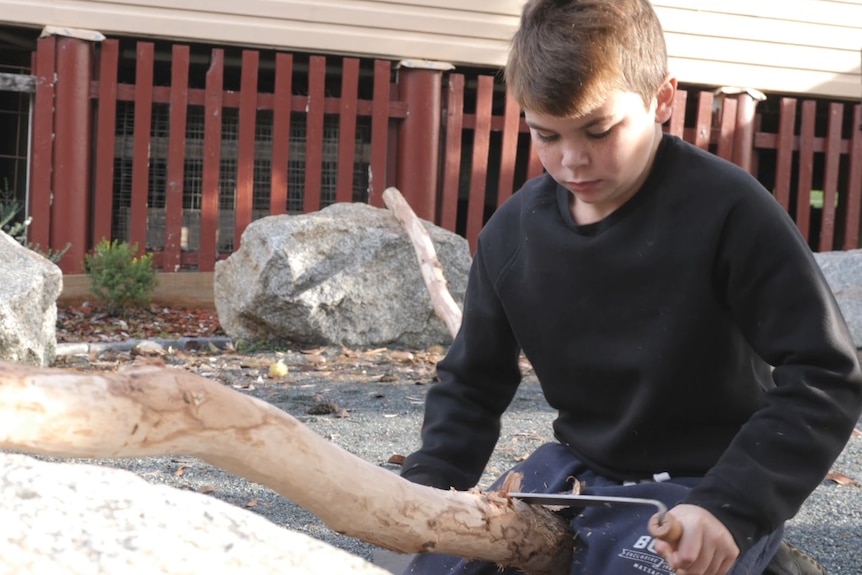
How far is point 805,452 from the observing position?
195 centimetres

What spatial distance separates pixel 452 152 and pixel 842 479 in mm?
5905

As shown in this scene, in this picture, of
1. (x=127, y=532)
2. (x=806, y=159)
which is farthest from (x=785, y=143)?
(x=127, y=532)

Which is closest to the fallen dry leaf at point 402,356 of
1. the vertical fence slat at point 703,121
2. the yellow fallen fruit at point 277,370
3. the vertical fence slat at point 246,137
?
the yellow fallen fruit at point 277,370

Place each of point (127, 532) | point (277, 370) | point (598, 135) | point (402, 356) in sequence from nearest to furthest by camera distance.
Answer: point (127, 532) < point (598, 135) < point (277, 370) < point (402, 356)

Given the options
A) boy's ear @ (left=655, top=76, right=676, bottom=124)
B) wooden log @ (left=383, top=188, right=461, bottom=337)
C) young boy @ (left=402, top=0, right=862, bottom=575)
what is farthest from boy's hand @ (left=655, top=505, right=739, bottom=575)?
wooden log @ (left=383, top=188, right=461, bottom=337)

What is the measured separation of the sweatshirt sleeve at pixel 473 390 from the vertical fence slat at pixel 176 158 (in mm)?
6469

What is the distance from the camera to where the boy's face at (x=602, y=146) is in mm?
2088

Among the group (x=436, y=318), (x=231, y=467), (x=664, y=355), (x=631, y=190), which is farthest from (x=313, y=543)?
(x=436, y=318)

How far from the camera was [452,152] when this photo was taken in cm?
932

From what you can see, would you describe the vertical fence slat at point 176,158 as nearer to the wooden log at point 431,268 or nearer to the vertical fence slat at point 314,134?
the vertical fence slat at point 314,134

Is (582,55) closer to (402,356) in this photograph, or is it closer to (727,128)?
(402,356)

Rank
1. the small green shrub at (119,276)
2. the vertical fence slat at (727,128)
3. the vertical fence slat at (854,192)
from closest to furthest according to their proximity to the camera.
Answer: the small green shrub at (119,276)
the vertical fence slat at (727,128)
the vertical fence slat at (854,192)

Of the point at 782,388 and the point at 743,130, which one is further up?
the point at 743,130

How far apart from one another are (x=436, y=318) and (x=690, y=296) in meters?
5.11
